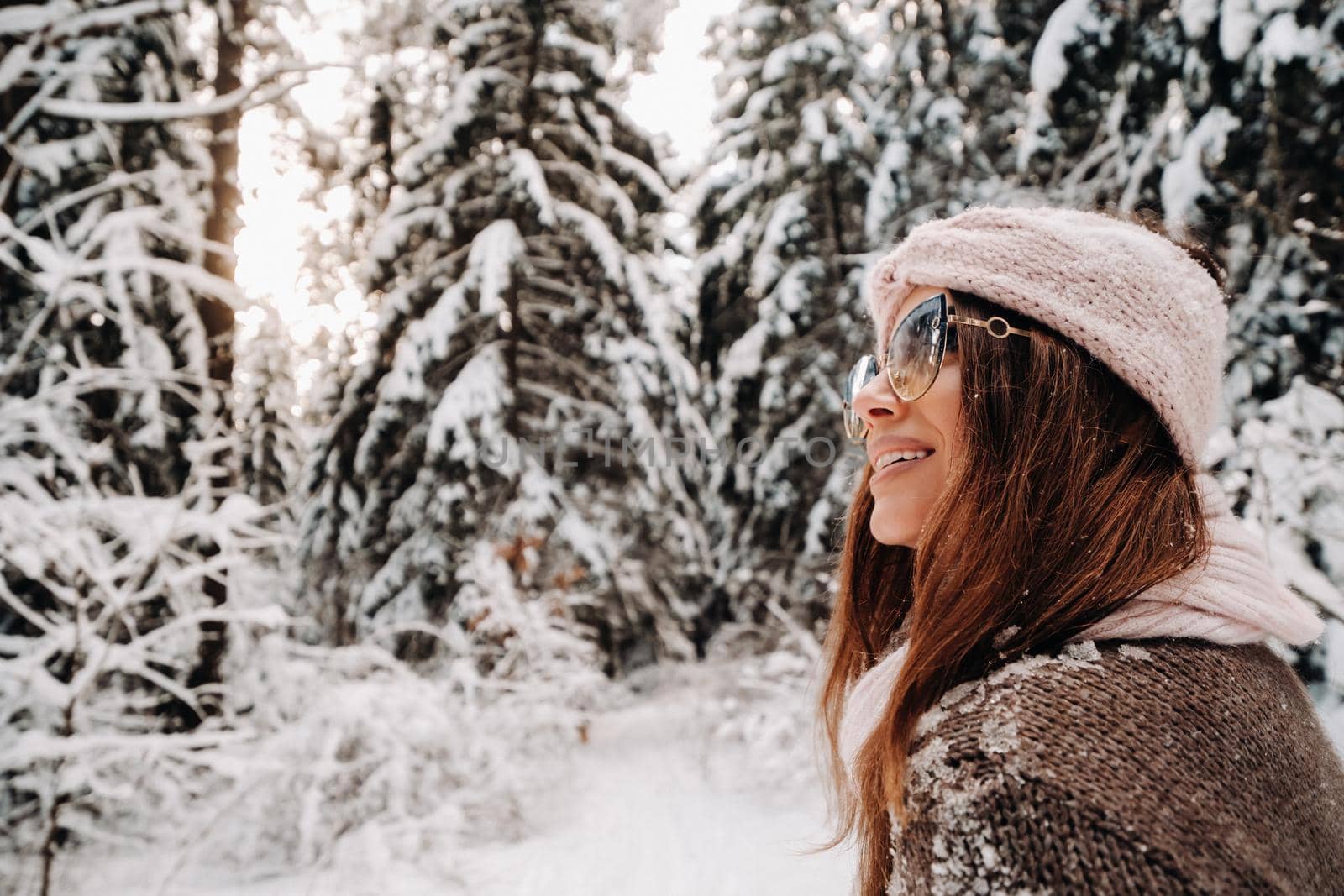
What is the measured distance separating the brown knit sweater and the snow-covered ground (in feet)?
7.01

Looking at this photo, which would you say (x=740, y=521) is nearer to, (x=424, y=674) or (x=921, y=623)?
(x=424, y=674)

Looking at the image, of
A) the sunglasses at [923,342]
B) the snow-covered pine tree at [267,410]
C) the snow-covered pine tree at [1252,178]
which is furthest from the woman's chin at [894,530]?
the snow-covered pine tree at [267,410]

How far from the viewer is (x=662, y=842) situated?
5.96 m

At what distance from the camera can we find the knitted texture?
119 centimetres

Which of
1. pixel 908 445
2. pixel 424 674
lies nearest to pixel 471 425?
pixel 424 674

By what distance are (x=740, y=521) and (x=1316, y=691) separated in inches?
415

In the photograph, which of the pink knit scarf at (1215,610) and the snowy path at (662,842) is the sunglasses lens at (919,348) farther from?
the snowy path at (662,842)

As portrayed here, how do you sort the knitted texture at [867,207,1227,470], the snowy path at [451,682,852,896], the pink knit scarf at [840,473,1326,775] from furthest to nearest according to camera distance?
the snowy path at [451,682,852,896] < the knitted texture at [867,207,1227,470] < the pink knit scarf at [840,473,1326,775]

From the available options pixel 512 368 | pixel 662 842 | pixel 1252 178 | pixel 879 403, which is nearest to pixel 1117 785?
pixel 879 403

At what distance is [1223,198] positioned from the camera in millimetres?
4301

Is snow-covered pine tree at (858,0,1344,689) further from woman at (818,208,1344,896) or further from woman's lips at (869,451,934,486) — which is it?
woman's lips at (869,451,934,486)

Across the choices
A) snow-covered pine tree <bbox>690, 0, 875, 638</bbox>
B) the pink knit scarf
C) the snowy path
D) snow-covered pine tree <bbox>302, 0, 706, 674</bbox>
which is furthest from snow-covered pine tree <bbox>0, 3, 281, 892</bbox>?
snow-covered pine tree <bbox>690, 0, 875, 638</bbox>

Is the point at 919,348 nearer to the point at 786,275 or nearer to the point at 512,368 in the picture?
the point at 512,368

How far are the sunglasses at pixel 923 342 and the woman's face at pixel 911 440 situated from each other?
0.02m
